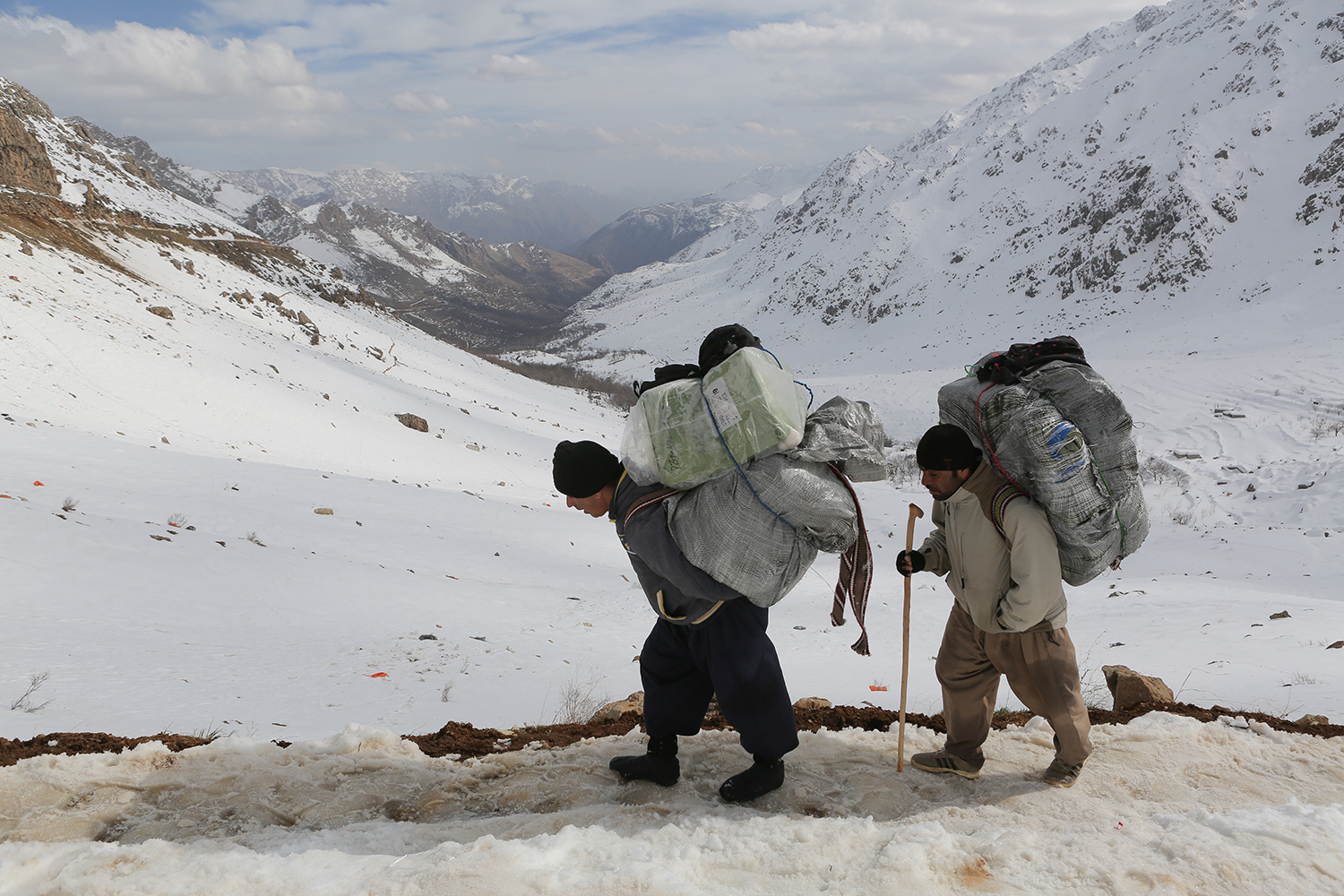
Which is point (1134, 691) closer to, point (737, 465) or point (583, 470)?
point (737, 465)

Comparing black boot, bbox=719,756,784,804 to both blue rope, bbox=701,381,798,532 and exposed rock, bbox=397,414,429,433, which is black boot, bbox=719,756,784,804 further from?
exposed rock, bbox=397,414,429,433

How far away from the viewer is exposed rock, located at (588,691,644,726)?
12.9ft

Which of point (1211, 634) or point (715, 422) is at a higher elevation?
point (715, 422)

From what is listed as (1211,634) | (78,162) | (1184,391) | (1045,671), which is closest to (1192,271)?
(1184,391)

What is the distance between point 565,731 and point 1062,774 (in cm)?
215

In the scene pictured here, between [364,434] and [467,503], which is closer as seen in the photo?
[467,503]

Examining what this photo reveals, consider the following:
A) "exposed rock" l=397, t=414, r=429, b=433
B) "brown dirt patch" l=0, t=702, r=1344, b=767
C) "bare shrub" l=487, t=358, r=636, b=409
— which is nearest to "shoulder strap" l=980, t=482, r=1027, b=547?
"brown dirt patch" l=0, t=702, r=1344, b=767

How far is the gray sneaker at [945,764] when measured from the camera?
2.88 meters

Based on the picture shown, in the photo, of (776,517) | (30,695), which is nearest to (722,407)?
(776,517)

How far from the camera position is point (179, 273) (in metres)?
26.1

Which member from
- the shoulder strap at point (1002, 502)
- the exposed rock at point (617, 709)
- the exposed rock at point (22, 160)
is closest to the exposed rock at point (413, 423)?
the exposed rock at point (617, 709)

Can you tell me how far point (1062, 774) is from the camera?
2.74 meters

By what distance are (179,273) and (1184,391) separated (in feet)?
117

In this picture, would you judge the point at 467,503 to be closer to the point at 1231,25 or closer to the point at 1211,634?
the point at 1211,634
